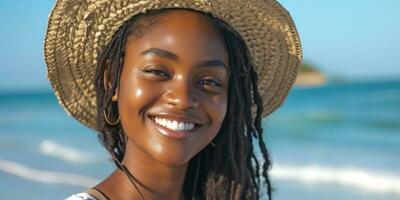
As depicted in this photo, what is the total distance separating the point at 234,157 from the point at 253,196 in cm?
17

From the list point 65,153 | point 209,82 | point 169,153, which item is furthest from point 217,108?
point 65,153

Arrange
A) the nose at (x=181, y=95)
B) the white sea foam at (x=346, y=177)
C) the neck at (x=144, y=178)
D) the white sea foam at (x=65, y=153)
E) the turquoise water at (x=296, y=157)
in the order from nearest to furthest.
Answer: the nose at (x=181, y=95)
the neck at (x=144, y=178)
the turquoise water at (x=296, y=157)
the white sea foam at (x=346, y=177)
the white sea foam at (x=65, y=153)

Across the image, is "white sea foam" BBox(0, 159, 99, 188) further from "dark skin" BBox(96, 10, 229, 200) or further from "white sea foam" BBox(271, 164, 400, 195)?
"dark skin" BBox(96, 10, 229, 200)

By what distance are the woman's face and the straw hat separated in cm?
12

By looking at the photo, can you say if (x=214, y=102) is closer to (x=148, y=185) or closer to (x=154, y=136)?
(x=154, y=136)

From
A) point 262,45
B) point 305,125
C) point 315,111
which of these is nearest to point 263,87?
point 262,45

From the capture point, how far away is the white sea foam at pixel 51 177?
11.6 m

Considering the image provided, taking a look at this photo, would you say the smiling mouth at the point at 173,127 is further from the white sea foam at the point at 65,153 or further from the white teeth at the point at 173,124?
the white sea foam at the point at 65,153

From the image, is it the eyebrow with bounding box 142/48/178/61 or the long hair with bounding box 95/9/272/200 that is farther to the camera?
the long hair with bounding box 95/9/272/200

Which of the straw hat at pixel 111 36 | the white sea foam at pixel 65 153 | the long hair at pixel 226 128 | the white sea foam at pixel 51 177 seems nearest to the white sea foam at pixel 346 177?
the white sea foam at pixel 51 177

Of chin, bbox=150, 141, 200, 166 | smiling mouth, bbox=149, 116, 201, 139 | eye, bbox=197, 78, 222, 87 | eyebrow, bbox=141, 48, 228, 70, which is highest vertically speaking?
eyebrow, bbox=141, 48, 228, 70

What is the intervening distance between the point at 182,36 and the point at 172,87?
0.18 metres

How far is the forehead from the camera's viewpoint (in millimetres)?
2516

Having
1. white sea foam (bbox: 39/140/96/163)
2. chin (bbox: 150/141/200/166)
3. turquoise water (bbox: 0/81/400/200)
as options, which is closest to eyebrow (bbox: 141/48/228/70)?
chin (bbox: 150/141/200/166)
